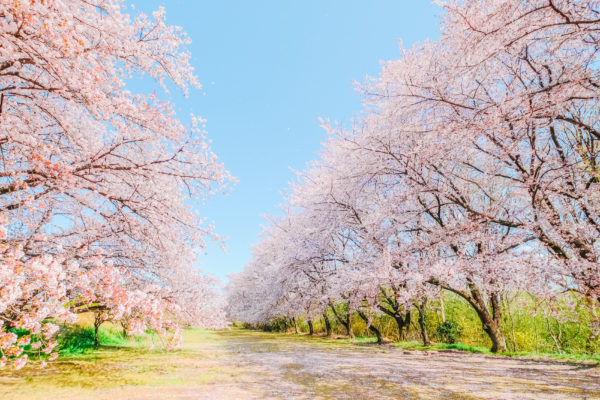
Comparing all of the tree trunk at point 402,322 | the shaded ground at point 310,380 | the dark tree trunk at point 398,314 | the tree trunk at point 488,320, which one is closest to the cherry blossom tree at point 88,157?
the shaded ground at point 310,380

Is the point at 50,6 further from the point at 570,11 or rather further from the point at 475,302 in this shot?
the point at 475,302

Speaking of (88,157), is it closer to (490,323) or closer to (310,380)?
(310,380)

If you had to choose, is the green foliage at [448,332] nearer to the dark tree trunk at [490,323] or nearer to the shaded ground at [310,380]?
the dark tree trunk at [490,323]

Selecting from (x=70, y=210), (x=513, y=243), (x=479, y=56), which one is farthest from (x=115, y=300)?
(x=513, y=243)

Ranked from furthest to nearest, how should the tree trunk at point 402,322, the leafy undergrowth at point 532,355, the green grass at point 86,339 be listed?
the tree trunk at point 402,322 < the green grass at point 86,339 < the leafy undergrowth at point 532,355

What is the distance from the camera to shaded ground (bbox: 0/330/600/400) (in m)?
4.81

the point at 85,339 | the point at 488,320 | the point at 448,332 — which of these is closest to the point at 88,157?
the point at 85,339

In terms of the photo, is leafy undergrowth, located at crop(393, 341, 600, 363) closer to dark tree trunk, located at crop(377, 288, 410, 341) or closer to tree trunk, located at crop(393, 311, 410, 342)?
dark tree trunk, located at crop(377, 288, 410, 341)

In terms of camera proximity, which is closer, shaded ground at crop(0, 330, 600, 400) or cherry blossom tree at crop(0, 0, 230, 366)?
cherry blossom tree at crop(0, 0, 230, 366)

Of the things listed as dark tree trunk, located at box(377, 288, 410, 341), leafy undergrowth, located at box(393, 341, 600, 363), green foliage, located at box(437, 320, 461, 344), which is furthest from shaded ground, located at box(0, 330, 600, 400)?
dark tree trunk, located at box(377, 288, 410, 341)

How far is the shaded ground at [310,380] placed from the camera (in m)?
4.81

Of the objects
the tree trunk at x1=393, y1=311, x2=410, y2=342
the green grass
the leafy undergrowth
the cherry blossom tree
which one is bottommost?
the green grass

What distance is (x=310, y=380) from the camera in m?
6.01

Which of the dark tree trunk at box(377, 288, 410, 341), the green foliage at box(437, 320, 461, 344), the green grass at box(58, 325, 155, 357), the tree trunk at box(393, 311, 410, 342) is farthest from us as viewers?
the tree trunk at box(393, 311, 410, 342)
